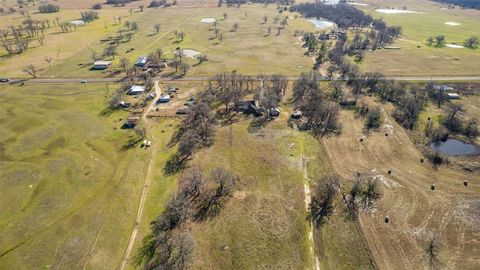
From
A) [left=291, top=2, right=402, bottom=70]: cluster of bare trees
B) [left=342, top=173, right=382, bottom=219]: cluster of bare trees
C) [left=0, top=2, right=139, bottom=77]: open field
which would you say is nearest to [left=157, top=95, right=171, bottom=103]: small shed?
[left=0, top=2, right=139, bottom=77]: open field

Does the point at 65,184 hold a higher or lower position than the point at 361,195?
higher

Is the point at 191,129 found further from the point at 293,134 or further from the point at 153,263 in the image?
the point at 153,263

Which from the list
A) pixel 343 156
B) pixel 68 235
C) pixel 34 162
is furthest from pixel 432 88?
pixel 34 162

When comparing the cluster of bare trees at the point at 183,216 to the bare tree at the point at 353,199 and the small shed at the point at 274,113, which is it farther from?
the small shed at the point at 274,113

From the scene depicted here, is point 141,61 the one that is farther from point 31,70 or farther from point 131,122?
point 131,122

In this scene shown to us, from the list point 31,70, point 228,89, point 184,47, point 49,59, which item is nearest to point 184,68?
point 228,89

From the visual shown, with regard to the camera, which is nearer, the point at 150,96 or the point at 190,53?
the point at 150,96

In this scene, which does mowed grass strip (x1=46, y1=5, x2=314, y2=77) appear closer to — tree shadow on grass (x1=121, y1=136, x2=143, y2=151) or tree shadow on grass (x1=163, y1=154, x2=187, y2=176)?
tree shadow on grass (x1=121, y1=136, x2=143, y2=151)
